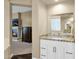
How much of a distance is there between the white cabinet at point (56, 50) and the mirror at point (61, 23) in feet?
2.18

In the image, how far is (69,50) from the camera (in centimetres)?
332

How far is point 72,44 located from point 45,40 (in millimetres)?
1036

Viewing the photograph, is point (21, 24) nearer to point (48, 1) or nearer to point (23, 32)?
point (23, 32)

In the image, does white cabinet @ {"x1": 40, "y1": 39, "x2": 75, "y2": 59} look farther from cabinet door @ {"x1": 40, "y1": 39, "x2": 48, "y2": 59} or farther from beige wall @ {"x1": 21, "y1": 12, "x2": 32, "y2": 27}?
beige wall @ {"x1": 21, "y1": 12, "x2": 32, "y2": 27}

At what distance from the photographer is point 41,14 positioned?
14.9 ft

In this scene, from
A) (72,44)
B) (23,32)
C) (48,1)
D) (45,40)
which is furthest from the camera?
(23,32)

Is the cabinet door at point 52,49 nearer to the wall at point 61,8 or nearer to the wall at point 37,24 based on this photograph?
the wall at point 37,24

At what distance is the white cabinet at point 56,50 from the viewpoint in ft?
10.9

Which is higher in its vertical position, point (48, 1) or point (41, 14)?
point (48, 1)

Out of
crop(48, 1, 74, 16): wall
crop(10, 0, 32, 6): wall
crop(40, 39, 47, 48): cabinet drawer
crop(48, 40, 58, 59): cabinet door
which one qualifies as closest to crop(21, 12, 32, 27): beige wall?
crop(10, 0, 32, 6): wall

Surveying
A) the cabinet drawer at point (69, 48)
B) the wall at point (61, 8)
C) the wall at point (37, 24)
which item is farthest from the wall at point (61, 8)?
the cabinet drawer at point (69, 48)

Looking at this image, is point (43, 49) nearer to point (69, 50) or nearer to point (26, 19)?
point (69, 50)
